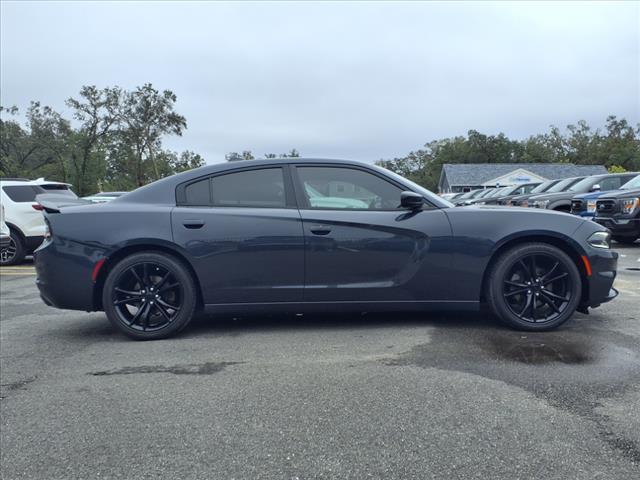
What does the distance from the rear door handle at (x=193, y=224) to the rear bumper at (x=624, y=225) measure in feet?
29.9

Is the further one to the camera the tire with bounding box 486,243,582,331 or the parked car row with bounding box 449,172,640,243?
the parked car row with bounding box 449,172,640,243

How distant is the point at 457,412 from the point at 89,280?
301 cm

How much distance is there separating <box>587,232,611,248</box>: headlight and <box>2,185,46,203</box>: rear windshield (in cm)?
951

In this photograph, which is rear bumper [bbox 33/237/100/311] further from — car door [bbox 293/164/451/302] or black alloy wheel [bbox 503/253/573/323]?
black alloy wheel [bbox 503/253/573/323]

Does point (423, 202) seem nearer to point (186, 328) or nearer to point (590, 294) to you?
point (590, 294)

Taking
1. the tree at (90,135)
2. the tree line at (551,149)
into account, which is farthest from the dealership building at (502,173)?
the tree at (90,135)

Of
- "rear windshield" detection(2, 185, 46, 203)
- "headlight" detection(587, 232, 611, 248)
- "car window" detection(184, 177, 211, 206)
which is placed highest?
"rear windshield" detection(2, 185, 46, 203)

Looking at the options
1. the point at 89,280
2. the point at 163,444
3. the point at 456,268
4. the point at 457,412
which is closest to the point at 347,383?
the point at 457,412

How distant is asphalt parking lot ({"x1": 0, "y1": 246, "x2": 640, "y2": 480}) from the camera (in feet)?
7.31

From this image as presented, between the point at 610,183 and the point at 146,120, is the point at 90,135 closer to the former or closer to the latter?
the point at 146,120

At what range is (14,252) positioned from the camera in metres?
9.68

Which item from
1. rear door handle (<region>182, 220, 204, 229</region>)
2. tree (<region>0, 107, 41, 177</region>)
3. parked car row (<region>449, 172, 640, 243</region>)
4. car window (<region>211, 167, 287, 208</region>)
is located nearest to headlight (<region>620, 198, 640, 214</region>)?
parked car row (<region>449, 172, 640, 243</region>)

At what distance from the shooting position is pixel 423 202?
4238 mm

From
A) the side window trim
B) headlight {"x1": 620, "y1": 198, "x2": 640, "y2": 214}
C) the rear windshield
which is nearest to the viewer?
the side window trim
